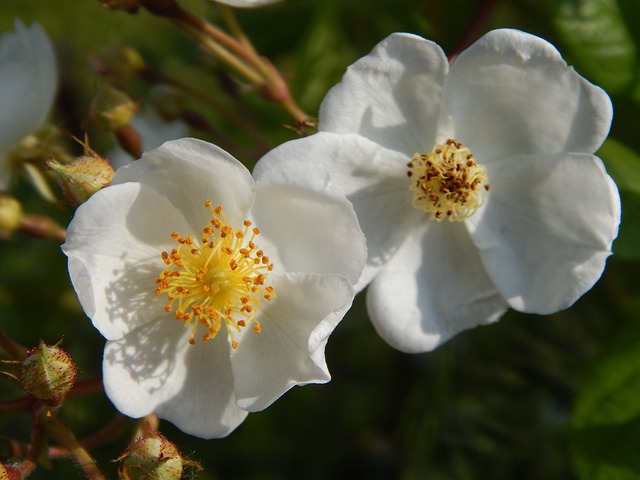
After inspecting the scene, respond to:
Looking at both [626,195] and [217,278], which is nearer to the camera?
[217,278]

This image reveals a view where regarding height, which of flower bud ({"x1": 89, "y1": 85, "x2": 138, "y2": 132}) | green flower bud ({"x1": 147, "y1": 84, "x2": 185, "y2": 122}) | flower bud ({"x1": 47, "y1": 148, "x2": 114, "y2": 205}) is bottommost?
green flower bud ({"x1": 147, "y1": 84, "x2": 185, "y2": 122})

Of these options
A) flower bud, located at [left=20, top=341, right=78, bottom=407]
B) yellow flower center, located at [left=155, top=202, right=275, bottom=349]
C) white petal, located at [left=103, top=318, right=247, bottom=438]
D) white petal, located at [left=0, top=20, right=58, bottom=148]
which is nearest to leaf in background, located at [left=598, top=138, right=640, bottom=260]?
yellow flower center, located at [left=155, top=202, right=275, bottom=349]

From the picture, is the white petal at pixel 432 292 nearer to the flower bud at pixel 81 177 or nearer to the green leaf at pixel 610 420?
the green leaf at pixel 610 420

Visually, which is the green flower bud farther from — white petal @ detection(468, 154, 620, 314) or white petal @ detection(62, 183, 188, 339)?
white petal @ detection(468, 154, 620, 314)

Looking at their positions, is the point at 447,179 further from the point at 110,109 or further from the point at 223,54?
the point at 110,109

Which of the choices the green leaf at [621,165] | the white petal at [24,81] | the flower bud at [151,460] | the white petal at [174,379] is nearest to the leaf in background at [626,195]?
the green leaf at [621,165]

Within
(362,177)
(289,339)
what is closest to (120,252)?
(289,339)
